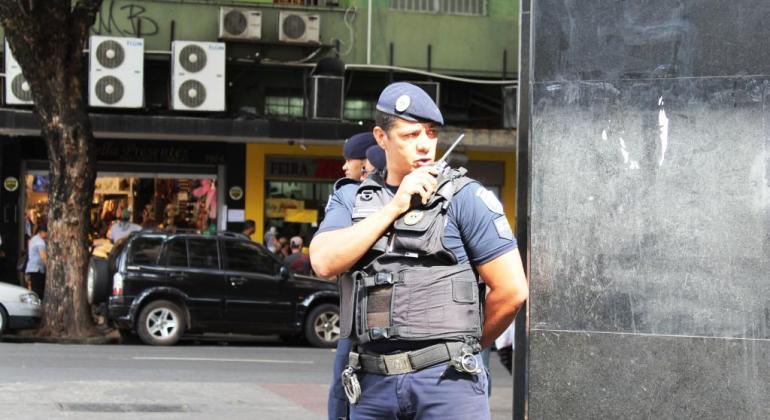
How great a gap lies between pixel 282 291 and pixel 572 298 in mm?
12692

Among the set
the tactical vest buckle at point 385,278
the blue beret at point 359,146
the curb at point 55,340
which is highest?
the blue beret at point 359,146

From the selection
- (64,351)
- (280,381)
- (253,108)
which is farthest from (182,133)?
(280,381)

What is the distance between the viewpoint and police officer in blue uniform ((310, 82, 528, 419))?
3994 mm

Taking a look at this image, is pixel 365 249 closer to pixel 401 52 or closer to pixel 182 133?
pixel 182 133

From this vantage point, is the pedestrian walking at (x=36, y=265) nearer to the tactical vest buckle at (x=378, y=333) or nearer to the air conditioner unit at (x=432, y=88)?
the air conditioner unit at (x=432, y=88)

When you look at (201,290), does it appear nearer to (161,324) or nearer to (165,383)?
(161,324)

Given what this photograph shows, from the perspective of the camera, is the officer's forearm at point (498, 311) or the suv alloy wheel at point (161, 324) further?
the suv alloy wheel at point (161, 324)

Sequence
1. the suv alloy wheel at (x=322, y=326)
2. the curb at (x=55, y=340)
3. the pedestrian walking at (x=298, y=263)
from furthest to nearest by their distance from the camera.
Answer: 1. the pedestrian walking at (x=298, y=263)
2. the suv alloy wheel at (x=322, y=326)
3. the curb at (x=55, y=340)

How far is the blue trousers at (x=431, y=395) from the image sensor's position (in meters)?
3.98

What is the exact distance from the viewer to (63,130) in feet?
60.3

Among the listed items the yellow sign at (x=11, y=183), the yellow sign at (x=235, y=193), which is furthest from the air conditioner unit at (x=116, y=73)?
the yellow sign at (x=235, y=193)

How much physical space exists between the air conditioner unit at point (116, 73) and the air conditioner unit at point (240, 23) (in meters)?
Result: 1.61

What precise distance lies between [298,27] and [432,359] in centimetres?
2041

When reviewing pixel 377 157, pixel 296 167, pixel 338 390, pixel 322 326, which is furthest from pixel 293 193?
pixel 338 390
